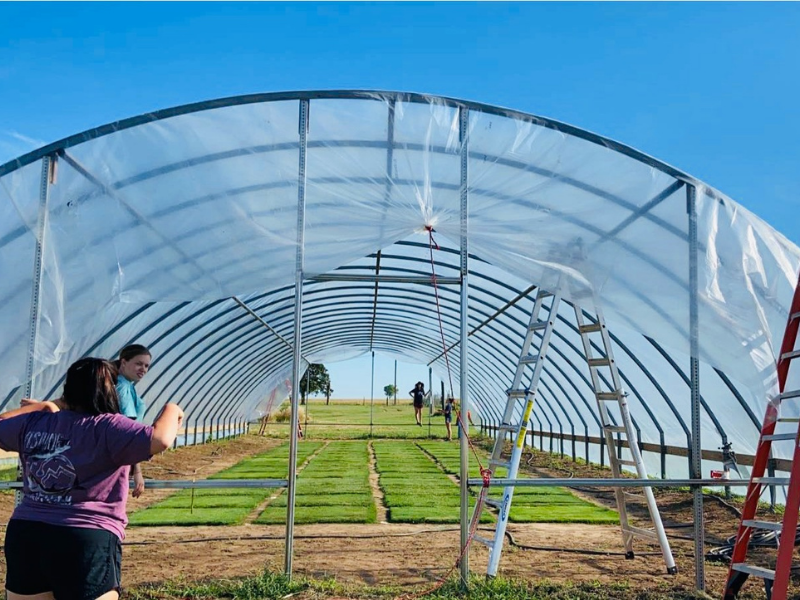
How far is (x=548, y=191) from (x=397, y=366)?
25.6 metres

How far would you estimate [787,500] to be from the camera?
5.17 meters

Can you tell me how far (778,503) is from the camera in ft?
34.9

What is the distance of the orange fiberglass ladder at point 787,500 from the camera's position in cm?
507

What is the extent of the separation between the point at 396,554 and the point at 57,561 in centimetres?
517

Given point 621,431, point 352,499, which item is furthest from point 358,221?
point 352,499

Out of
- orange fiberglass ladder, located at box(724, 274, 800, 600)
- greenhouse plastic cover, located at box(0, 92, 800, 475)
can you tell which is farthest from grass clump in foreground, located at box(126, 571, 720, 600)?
greenhouse plastic cover, located at box(0, 92, 800, 475)

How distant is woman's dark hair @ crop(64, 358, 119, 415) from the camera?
10.3 feet

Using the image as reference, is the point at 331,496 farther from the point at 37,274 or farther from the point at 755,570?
the point at 755,570

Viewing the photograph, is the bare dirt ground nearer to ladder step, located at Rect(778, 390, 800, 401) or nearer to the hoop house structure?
the hoop house structure

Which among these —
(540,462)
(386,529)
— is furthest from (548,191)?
(540,462)

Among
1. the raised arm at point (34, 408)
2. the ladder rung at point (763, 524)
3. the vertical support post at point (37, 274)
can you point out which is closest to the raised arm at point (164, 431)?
the raised arm at point (34, 408)

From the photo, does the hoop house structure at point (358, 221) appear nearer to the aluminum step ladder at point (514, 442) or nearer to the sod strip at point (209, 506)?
the aluminum step ladder at point (514, 442)

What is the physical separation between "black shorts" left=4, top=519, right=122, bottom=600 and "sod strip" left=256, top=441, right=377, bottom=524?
6831mm

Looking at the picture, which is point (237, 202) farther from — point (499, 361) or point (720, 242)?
point (499, 361)
